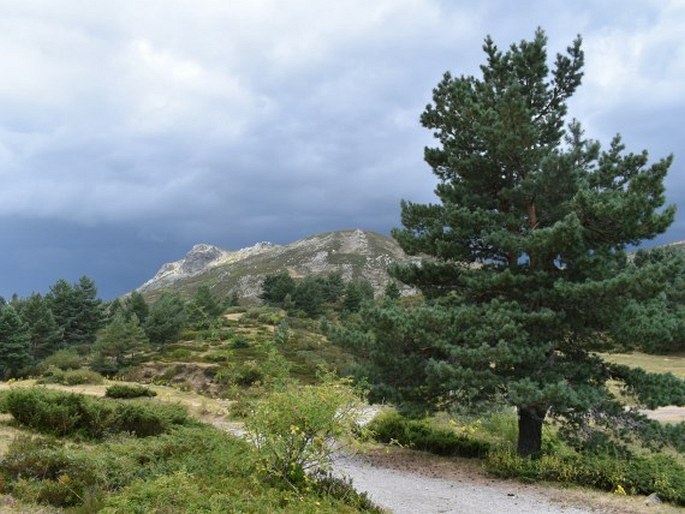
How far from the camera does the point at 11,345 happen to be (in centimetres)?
4169

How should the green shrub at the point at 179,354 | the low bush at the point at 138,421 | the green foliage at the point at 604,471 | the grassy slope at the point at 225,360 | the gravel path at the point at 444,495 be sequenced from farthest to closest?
1. the green shrub at the point at 179,354
2. the grassy slope at the point at 225,360
3. the low bush at the point at 138,421
4. the green foliage at the point at 604,471
5. the gravel path at the point at 444,495

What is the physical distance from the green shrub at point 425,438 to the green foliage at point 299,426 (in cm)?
611

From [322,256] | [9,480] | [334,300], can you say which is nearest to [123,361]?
[9,480]

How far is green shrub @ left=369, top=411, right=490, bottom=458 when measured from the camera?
14.3 metres

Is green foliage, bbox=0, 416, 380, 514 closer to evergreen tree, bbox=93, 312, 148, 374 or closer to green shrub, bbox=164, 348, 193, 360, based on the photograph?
green shrub, bbox=164, 348, 193, 360

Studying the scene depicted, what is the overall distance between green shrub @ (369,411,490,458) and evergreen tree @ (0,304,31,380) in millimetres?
37390

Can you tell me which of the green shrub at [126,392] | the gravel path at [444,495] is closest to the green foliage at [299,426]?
the gravel path at [444,495]

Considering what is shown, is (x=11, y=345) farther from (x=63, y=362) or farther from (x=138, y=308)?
(x=138, y=308)

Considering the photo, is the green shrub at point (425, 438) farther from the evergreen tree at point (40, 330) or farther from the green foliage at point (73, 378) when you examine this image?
the evergreen tree at point (40, 330)

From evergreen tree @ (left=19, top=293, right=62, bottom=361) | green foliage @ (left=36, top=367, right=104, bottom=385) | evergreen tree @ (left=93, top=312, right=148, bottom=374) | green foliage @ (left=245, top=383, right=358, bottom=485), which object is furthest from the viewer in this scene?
evergreen tree @ (left=19, top=293, right=62, bottom=361)

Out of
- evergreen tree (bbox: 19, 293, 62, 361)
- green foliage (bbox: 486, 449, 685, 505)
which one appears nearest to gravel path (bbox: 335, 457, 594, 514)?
green foliage (bbox: 486, 449, 685, 505)

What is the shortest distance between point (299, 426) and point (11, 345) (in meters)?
42.9

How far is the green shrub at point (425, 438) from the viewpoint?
46.9 feet

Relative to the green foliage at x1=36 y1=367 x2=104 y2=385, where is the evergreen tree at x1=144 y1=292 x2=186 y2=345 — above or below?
above
